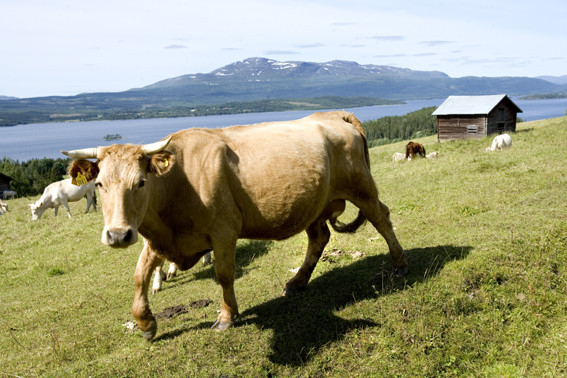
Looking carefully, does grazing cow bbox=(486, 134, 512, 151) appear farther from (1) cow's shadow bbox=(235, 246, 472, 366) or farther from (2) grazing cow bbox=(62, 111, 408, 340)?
(2) grazing cow bbox=(62, 111, 408, 340)

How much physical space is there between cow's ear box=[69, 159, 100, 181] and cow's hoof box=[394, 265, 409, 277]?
5.62m

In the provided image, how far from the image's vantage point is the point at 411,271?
30.4 ft

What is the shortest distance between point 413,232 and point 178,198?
6.97m

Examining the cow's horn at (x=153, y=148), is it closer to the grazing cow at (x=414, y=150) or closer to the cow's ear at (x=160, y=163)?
the cow's ear at (x=160, y=163)

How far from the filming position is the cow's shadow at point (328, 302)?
7293 mm

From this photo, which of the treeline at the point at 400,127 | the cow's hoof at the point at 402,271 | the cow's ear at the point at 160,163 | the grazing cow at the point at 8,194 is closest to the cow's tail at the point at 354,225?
the cow's hoof at the point at 402,271

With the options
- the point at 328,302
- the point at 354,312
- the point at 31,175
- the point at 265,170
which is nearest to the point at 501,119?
the point at 328,302

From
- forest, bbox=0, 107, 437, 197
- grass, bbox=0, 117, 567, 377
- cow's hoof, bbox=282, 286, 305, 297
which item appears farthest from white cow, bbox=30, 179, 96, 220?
forest, bbox=0, 107, 437, 197

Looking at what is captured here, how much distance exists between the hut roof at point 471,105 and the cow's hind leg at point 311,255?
157ft

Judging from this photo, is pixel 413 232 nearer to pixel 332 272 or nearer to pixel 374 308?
pixel 332 272

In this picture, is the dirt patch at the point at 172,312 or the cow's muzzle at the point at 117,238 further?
the dirt patch at the point at 172,312

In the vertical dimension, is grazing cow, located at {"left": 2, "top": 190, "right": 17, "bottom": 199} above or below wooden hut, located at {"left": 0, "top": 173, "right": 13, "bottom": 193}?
below

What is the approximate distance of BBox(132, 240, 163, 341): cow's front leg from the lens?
7.27 meters

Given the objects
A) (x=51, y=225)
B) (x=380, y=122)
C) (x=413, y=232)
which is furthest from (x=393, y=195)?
(x=380, y=122)
